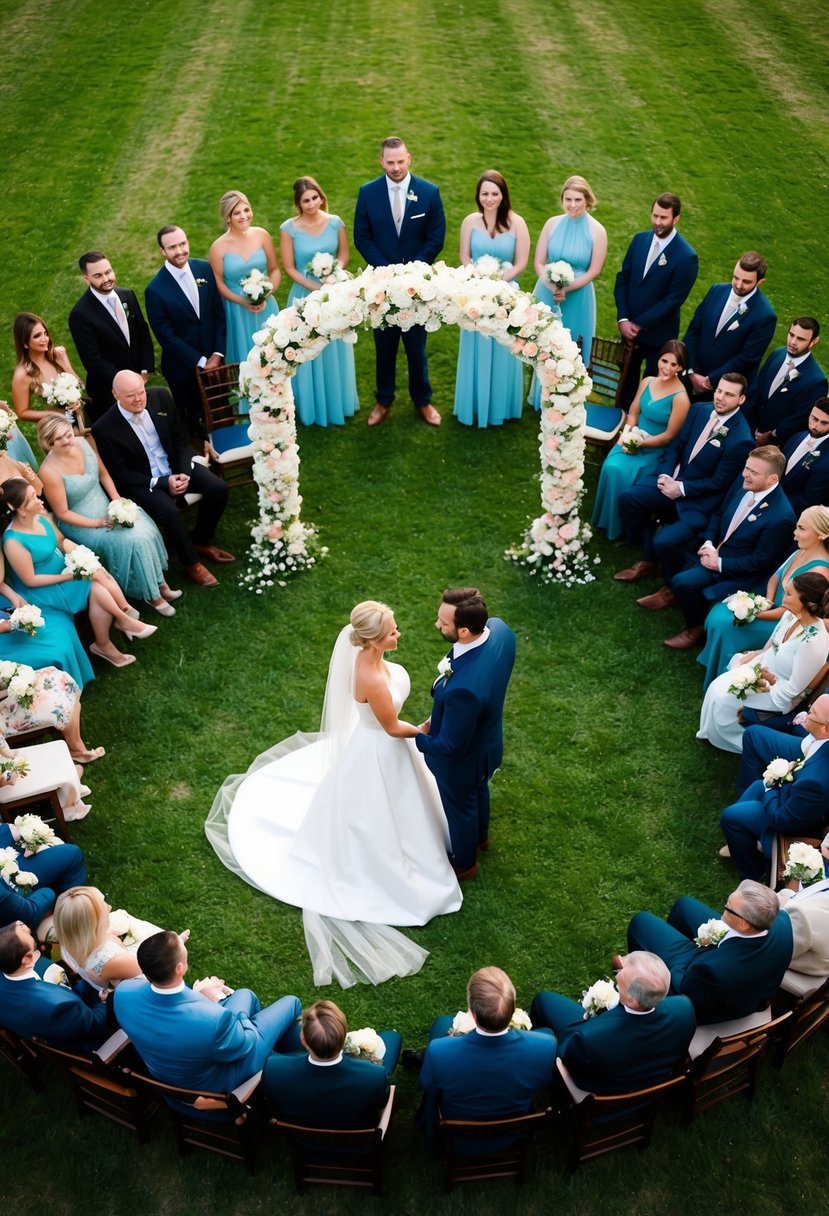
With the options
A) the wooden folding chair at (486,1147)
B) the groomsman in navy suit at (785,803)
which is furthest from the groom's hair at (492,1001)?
the groomsman in navy suit at (785,803)

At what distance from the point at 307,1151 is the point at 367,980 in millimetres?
1195

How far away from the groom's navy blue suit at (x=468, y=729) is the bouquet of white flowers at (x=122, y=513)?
3.52m

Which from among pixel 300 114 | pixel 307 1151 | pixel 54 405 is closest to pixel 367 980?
pixel 307 1151

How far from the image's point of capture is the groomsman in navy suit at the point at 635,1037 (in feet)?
16.4

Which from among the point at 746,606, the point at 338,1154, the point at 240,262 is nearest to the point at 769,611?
the point at 746,606

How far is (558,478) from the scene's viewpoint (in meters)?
8.84

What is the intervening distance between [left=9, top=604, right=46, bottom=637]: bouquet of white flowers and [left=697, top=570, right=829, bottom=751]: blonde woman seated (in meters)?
4.89

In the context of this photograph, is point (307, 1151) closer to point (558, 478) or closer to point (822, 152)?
point (558, 478)

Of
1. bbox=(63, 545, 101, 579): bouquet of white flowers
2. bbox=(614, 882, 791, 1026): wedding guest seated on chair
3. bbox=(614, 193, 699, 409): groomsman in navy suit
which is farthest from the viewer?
bbox=(614, 193, 699, 409): groomsman in navy suit

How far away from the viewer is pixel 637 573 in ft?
30.2

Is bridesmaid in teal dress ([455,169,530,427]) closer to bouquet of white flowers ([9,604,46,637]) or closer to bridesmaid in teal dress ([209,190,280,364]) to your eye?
bridesmaid in teal dress ([209,190,280,364])

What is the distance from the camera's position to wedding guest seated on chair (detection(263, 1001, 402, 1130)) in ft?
15.9

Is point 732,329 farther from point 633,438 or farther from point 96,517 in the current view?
point 96,517

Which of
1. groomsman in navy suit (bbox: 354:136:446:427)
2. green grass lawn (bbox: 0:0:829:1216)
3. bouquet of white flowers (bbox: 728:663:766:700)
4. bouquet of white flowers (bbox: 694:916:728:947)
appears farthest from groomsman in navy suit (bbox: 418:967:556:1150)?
groomsman in navy suit (bbox: 354:136:446:427)
